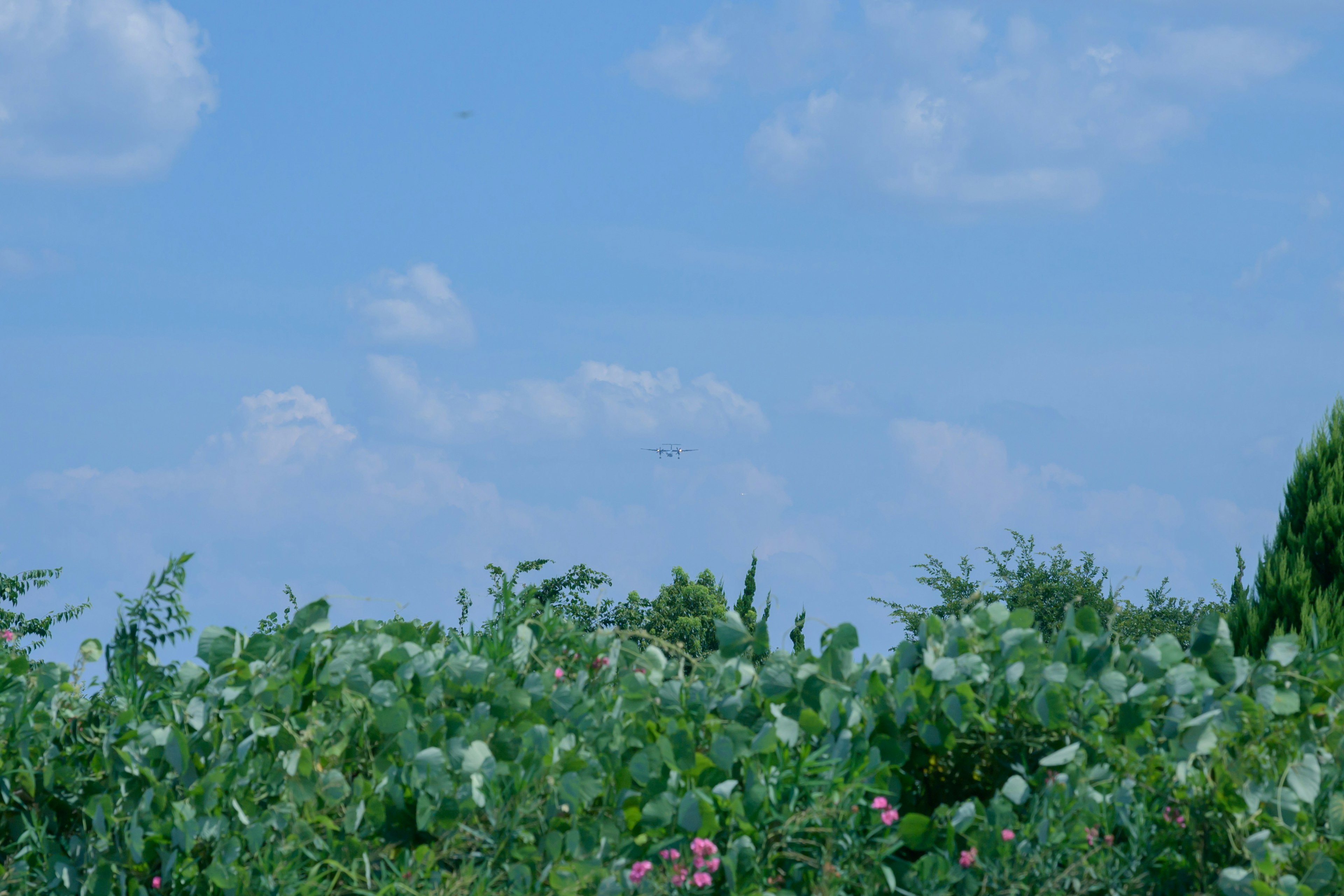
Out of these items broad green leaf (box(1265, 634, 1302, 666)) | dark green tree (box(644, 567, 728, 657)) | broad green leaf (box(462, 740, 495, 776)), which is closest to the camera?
broad green leaf (box(462, 740, 495, 776))

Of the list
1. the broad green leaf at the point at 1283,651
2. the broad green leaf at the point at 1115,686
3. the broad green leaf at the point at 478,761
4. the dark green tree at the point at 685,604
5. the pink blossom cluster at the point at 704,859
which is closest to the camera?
the pink blossom cluster at the point at 704,859

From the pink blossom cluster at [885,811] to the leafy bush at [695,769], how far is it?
23 mm

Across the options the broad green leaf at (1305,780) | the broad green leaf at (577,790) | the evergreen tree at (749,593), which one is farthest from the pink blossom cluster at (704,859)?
the evergreen tree at (749,593)

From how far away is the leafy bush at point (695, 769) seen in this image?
12.3 feet

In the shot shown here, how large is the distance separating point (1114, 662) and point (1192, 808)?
621 millimetres

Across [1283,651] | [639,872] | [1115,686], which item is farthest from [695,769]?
[1283,651]

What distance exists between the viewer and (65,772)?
14.4 feet

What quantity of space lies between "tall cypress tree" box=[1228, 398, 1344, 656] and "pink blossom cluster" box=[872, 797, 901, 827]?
4.32 m

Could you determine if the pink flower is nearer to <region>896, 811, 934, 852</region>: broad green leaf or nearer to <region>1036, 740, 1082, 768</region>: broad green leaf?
<region>896, 811, 934, 852</region>: broad green leaf

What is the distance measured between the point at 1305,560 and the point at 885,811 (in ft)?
16.5

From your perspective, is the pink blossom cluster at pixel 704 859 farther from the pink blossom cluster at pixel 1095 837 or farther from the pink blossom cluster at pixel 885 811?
the pink blossom cluster at pixel 1095 837

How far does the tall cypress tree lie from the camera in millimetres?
7305

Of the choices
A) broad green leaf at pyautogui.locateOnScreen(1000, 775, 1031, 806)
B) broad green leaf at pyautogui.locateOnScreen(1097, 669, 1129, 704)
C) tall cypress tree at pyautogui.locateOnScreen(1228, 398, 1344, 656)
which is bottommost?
broad green leaf at pyautogui.locateOnScreen(1000, 775, 1031, 806)

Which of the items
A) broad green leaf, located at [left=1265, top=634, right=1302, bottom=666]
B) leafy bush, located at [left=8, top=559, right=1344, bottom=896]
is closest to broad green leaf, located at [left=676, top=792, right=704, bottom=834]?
leafy bush, located at [left=8, top=559, right=1344, bottom=896]
